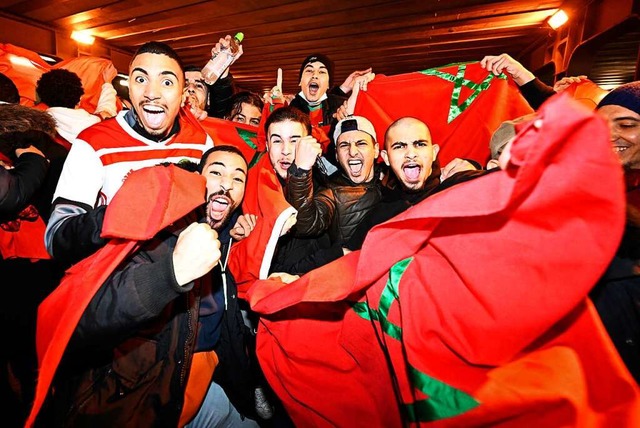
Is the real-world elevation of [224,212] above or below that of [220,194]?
below

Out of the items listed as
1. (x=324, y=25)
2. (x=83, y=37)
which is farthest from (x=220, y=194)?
(x=83, y=37)

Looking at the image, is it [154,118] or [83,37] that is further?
[83,37]

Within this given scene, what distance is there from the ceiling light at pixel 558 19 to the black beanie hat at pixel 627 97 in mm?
4371

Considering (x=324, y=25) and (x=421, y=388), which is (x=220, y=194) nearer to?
(x=421, y=388)

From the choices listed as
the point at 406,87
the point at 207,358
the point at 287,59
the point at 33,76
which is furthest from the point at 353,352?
the point at 287,59

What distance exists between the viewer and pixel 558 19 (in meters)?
5.15

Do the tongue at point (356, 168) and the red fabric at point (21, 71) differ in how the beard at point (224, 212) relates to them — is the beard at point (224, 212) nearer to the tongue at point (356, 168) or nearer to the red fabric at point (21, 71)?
the tongue at point (356, 168)

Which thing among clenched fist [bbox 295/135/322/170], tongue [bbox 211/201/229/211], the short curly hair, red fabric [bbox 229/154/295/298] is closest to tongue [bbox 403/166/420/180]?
clenched fist [bbox 295/135/322/170]

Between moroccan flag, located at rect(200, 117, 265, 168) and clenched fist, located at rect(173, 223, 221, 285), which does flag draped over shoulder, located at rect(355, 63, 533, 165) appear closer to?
moroccan flag, located at rect(200, 117, 265, 168)

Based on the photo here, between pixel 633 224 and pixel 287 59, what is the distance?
25.0ft

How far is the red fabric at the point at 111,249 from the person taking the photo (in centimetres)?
97

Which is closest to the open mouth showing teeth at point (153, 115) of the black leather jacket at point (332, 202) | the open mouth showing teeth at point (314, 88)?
the black leather jacket at point (332, 202)

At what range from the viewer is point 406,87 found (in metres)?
3.00

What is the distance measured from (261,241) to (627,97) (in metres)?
2.13
